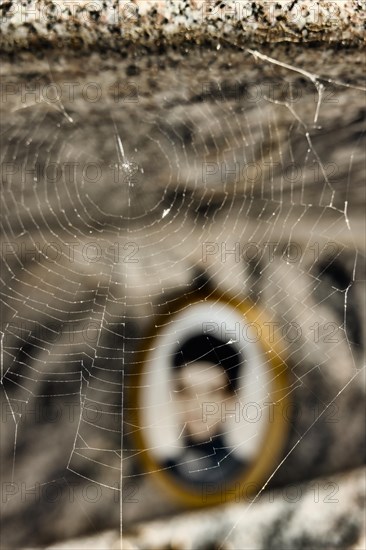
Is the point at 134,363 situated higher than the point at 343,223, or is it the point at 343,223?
the point at 343,223

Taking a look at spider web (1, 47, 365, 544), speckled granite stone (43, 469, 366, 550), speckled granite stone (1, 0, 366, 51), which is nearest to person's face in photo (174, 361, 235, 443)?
spider web (1, 47, 365, 544)

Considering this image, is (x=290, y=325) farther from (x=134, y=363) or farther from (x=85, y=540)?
(x=85, y=540)

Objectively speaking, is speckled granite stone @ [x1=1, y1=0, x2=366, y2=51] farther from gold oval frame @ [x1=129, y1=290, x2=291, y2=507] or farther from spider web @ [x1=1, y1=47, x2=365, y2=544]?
gold oval frame @ [x1=129, y1=290, x2=291, y2=507]

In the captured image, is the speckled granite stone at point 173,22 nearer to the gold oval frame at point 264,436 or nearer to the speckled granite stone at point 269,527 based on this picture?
the gold oval frame at point 264,436

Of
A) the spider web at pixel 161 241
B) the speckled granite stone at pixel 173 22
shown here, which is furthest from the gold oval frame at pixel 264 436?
the speckled granite stone at pixel 173 22

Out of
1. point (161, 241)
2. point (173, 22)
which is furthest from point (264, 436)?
point (173, 22)

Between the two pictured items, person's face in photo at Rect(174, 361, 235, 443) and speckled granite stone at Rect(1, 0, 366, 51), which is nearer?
speckled granite stone at Rect(1, 0, 366, 51)

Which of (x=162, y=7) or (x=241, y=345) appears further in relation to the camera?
(x=241, y=345)

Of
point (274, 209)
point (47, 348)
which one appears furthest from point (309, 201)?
point (47, 348)
